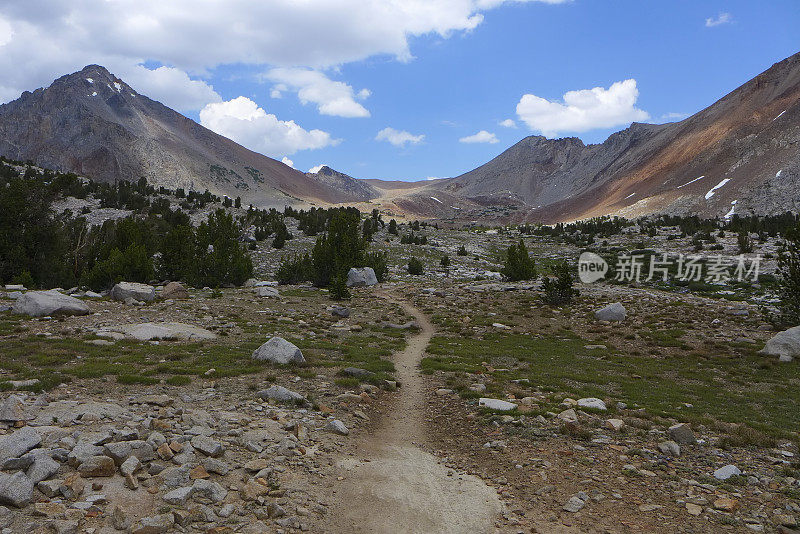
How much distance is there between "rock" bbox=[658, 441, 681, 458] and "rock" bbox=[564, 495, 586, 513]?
2668mm

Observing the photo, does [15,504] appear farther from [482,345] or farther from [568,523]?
[482,345]

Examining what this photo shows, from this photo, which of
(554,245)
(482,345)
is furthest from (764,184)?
(482,345)

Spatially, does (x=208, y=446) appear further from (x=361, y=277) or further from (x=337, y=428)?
(x=361, y=277)

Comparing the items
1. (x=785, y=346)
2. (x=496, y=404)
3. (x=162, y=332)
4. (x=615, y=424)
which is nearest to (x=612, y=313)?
(x=785, y=346)

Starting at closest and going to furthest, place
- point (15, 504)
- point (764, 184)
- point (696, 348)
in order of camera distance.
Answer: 1. point (15, 504)
2. point (696, 348)
3. point (764, 184)

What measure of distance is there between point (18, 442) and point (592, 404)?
11.1m

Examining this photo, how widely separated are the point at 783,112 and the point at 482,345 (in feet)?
437

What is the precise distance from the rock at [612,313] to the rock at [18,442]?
23.8 metres

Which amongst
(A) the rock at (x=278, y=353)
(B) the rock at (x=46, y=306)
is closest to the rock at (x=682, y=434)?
(A) the rock at (x=278, y=353)

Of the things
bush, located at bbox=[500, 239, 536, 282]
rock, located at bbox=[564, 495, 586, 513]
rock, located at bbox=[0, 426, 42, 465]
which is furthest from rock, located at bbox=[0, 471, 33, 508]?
bush, located at bbox=[500, 239, 536, 282]

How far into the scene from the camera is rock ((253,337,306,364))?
13.1 metres

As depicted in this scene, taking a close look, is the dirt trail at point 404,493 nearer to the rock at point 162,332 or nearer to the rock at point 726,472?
the rock at point 726,472

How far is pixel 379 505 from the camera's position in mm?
6895

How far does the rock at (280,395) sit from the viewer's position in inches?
404
